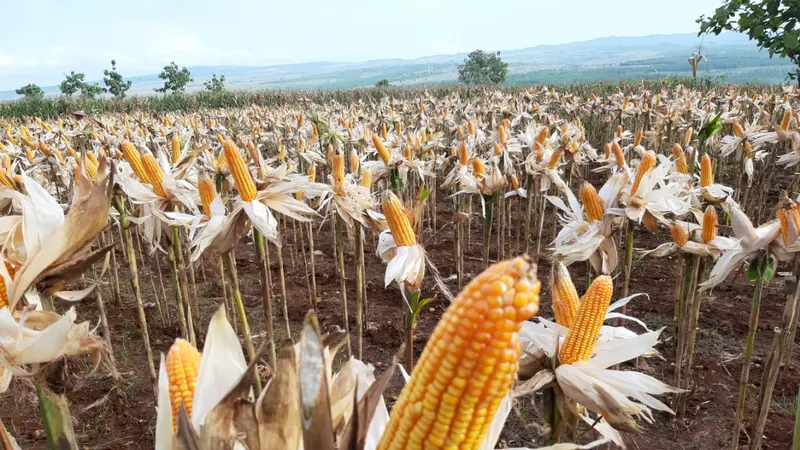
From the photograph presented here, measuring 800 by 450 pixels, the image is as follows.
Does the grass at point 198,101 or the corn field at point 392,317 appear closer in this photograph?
the corn field at point 392,317

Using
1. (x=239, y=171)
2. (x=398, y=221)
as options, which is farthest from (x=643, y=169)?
(x=239, y=171)

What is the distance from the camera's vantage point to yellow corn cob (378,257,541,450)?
0.78 m

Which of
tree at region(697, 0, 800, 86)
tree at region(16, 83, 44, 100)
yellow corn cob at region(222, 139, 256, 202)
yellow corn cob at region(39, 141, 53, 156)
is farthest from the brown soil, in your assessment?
tree at region(16, 83, 44, 100)

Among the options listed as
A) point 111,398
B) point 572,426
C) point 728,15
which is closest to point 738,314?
point 572,426

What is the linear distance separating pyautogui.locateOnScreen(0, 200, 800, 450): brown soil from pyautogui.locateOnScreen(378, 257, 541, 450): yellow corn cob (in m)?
1.14

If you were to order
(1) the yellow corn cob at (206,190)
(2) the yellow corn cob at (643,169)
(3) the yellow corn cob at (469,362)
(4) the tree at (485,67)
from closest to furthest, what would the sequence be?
(3) the yellow corn cob at (469,362) → (1) the yellow corn cob at (206,190) → (2) the yellow corn cob at (643,169) → (4) the tree at (485,67)

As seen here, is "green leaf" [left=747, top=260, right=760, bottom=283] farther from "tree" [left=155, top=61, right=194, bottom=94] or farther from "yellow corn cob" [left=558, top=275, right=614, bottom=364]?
"tree" [left=155, top=61, right=194, bottom=94]

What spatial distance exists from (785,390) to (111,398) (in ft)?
18.9

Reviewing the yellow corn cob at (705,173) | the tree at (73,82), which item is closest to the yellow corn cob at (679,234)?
the yellow corn cob at (705,173)

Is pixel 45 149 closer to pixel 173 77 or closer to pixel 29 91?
pixel 29 91

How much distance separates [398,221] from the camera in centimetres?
278

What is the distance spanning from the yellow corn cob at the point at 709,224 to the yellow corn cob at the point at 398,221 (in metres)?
1.89

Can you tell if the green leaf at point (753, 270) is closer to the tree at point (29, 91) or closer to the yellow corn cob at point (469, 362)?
the yellow corn cob at point (469, 362)

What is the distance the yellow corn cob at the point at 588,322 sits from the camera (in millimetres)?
1583
